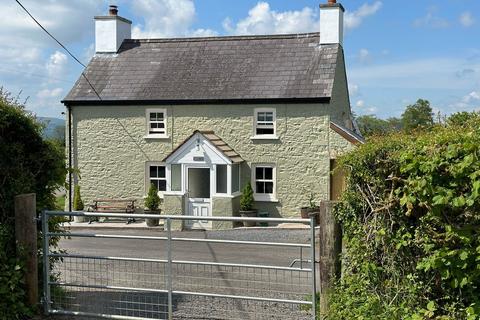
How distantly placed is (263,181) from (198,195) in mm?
2632

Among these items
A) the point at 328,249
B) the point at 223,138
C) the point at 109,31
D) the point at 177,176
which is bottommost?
the point at 328,249

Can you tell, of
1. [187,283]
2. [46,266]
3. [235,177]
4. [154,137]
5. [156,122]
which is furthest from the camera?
[156,122]

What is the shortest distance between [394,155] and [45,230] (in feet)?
14.8

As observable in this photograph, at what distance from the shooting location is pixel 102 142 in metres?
23.1

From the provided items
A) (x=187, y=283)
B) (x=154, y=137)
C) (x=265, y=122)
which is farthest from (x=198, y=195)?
(x=187, y=283)

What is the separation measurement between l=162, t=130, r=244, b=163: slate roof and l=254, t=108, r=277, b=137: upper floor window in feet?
3.93

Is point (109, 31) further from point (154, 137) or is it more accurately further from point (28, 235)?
point (28, 235)

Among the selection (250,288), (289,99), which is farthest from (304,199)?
(250,288)

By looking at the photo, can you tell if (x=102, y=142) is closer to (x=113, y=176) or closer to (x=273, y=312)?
(x=113, y=176)

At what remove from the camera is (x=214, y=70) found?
23016 millimetres

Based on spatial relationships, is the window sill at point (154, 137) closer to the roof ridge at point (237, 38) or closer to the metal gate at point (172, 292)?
the roof ridge at point (237, 38)

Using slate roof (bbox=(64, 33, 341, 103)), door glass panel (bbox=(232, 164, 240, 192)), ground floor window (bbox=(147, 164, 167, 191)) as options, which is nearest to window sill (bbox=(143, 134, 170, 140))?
ground floor window (bbox=(147, 164, 167, 191))

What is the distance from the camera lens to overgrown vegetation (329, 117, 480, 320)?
499 cm

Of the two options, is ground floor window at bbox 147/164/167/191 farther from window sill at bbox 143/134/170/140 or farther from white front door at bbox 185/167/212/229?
white front door at bbox 185/167/212/229
